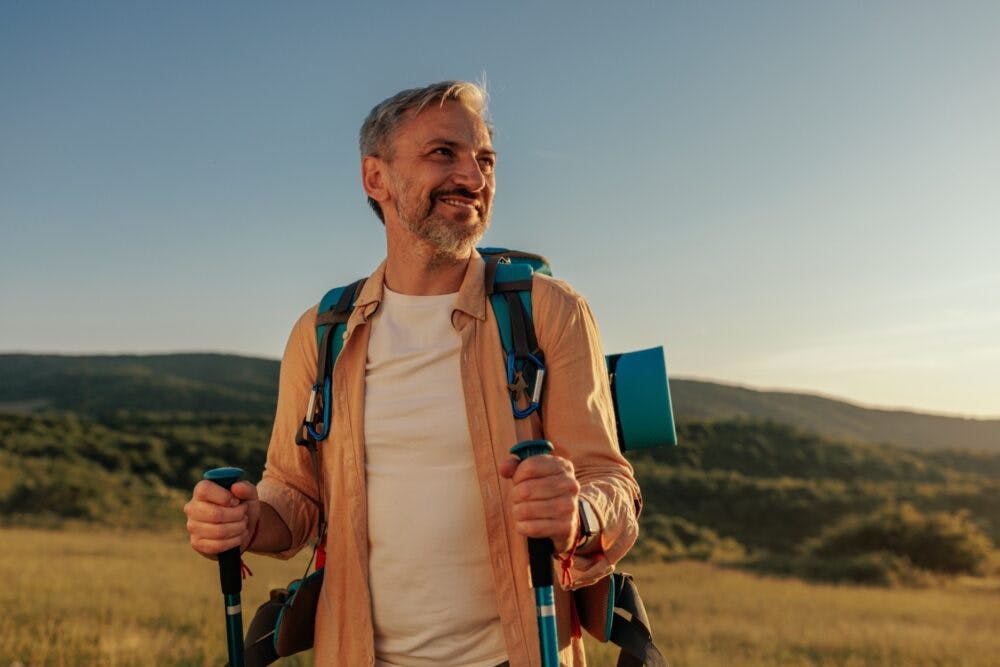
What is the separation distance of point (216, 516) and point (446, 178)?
1507mm

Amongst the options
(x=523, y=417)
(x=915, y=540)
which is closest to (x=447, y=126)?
(x=523, y=417)

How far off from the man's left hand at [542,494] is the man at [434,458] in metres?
0.20

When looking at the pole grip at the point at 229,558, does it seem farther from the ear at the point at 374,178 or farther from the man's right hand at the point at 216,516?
the ear at the point at 374,178

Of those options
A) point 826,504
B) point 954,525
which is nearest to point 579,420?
point 954,525

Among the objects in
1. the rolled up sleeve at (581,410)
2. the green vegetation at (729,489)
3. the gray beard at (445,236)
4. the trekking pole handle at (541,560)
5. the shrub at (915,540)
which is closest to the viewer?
the trekking pole handle at (541,560)

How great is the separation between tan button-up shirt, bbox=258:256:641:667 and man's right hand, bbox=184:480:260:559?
14.7 inches

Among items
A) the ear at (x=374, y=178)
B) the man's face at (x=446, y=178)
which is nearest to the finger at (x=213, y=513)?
the man's face at (x=446, y=178)

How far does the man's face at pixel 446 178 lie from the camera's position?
3471mm

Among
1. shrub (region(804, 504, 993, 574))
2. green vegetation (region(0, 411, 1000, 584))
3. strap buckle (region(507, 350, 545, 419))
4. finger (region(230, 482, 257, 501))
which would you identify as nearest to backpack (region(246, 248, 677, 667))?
strap buckle (region(507, 350, 545, 419))

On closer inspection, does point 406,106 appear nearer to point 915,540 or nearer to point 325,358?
point 325,358

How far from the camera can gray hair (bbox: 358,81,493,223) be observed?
11.8 feet

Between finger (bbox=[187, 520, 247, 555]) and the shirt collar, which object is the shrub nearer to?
Answer: the shirt collar

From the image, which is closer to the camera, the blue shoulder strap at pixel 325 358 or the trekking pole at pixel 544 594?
the trekking pole at pixel 544 594

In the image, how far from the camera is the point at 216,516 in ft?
9.57
